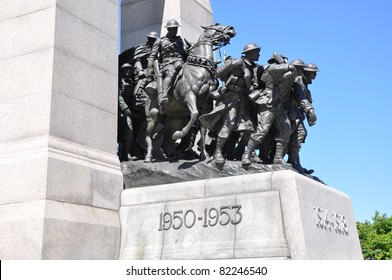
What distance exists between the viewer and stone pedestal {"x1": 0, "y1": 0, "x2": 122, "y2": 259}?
1054cm

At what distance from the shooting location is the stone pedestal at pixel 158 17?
58.3 ft

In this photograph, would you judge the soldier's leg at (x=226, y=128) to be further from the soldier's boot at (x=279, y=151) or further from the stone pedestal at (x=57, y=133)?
the stone pedestal at (x=57, y=133)

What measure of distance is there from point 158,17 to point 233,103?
6.94 metres

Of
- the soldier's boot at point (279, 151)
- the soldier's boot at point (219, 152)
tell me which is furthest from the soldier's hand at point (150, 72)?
the soldier's boot at point (279, 151)

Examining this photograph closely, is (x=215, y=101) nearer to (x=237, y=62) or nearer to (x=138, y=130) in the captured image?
(x=237, y=62)

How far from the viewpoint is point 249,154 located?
39.3ft

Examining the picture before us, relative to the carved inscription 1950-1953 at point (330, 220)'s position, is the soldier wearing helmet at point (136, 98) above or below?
above

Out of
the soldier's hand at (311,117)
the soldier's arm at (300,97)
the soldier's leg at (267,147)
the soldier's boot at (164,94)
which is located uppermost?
the soldier's boot at (164,94)

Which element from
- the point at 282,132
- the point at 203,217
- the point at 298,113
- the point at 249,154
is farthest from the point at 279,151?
the point at 203,217

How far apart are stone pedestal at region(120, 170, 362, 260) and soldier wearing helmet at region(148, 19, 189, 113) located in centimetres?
268

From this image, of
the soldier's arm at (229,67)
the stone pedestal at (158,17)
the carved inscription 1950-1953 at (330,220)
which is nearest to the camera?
the carved inscription 1950-1953 at (330,220)

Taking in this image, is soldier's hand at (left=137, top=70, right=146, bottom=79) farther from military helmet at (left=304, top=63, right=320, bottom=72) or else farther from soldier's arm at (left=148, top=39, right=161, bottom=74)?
military helmet at (left=304, top=63, right=320, bottom=72)

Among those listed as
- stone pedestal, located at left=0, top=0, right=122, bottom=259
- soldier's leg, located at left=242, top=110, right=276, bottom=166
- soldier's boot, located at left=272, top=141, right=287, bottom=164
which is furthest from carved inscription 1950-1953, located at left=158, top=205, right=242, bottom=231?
soldier's boot, located at left=272, top=141, right=287, bottom=164
